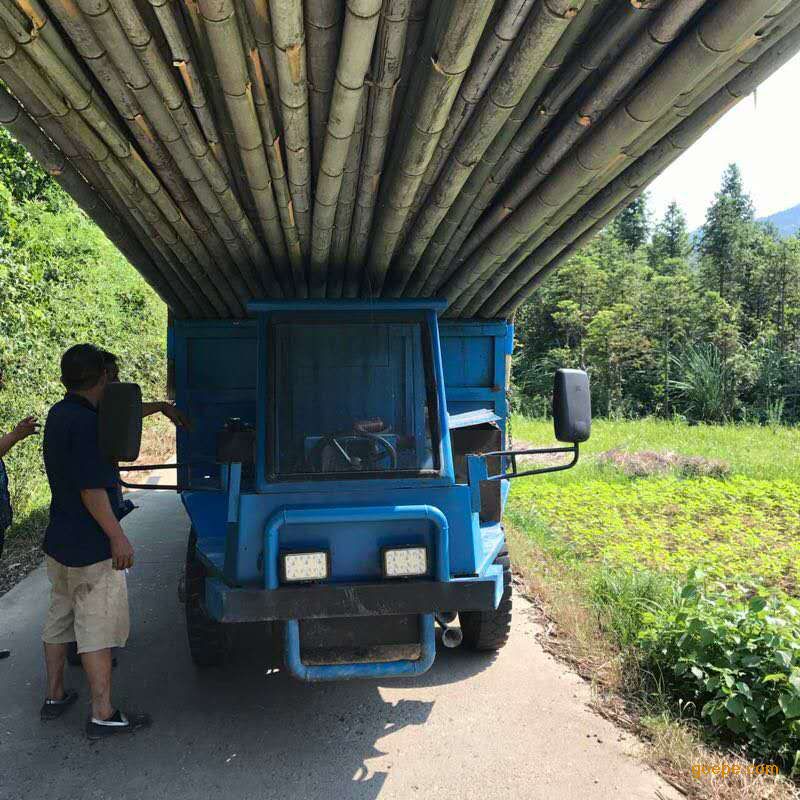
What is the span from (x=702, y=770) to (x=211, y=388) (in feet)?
12.9

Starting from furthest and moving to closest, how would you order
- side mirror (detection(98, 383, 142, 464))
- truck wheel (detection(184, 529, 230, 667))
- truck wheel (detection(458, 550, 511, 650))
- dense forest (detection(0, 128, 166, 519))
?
dense forest (detection(0, 128, 166, 519)) → truck wheel (detection(458, 550, 511, 650)) → truck wheel (detection(184, 529, 230, 667)) → side mirror (detection(98, 383, 142, 464))

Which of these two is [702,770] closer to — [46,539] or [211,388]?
[46,539]

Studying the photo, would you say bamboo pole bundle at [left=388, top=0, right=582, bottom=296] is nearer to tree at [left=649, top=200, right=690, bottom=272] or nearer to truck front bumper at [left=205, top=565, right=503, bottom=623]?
truck front bumper at [left=205, top=565, right=503, bottom=623]

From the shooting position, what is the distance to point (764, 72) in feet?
9.70

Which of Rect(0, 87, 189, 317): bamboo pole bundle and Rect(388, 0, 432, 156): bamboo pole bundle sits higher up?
Rect(388, 0, 432, 156): bamboo pole bundle

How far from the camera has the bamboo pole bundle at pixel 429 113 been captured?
2.55 m

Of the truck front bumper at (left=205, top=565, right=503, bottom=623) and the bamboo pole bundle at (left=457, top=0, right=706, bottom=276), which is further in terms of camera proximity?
the truck front bumper at (left=205, top=565, right=503, bottom=623)

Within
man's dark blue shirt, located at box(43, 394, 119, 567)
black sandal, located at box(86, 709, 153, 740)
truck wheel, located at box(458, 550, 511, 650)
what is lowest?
black sandal, located at box(86, 709, 153, 740)

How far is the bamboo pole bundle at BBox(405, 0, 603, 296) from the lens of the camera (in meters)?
2.87

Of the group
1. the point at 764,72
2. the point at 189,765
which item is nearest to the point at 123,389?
the point at 189,765

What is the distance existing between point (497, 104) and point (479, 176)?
0.73 metres

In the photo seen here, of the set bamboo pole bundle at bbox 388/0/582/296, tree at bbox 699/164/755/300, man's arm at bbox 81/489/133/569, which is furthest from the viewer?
tree at bbox 699/164/755/300

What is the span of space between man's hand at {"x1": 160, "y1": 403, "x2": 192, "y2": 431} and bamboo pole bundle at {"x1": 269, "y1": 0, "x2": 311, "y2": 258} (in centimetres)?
183

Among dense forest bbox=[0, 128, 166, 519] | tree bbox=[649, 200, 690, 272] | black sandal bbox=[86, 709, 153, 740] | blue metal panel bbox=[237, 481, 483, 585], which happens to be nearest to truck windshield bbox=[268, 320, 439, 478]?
blue metal panel bbox=[237, 481, 483, 585]
